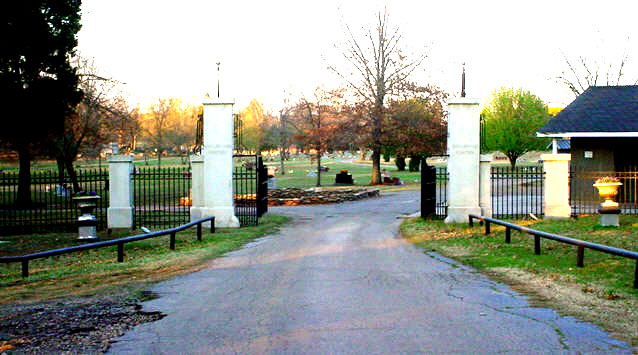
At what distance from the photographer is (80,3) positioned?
27.8m

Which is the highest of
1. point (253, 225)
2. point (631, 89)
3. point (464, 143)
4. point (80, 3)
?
point (80, 3)

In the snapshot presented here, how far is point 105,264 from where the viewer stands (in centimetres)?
1279

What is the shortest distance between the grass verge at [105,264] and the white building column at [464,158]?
5558 millimetres

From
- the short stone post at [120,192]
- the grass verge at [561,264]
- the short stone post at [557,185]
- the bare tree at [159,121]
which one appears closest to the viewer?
the grass verge at [561,264]

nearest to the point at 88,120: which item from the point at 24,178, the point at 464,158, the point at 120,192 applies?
the point at 24,178

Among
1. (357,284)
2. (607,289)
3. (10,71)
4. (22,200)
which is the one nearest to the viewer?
(607,289)

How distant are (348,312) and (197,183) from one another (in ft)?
40.8

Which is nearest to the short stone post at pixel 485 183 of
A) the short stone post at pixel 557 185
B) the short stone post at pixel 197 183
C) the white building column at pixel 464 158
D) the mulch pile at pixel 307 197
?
the white building column at pixel 464 158

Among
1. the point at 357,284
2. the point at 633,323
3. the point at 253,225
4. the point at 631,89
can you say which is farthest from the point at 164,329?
the point at 631,89

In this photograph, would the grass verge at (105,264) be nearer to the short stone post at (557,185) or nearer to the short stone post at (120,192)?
the short stone post at (120,192)

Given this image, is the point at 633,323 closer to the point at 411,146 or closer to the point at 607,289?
the point at 607,289

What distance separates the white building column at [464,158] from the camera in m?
18.8

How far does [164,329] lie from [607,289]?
19.9ft

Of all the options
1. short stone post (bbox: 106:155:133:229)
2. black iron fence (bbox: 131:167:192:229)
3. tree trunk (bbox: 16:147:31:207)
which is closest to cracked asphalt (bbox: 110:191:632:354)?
black iron fence (bbox: 131:167:192:229)
